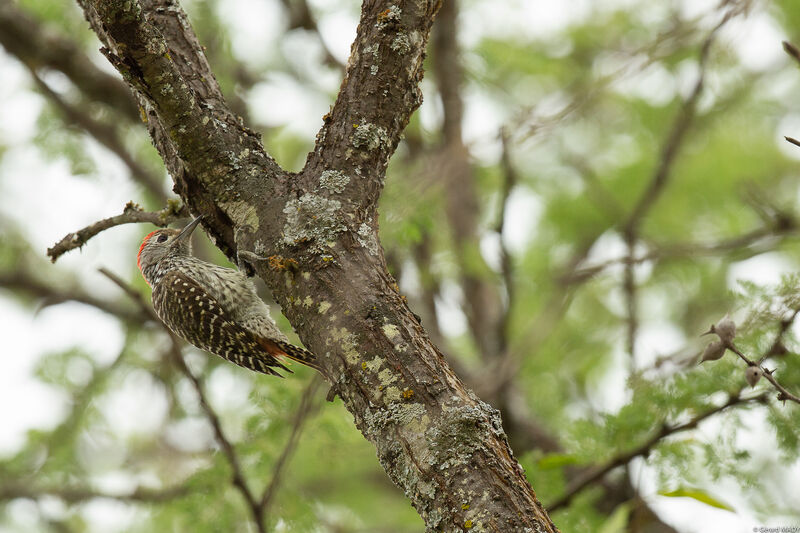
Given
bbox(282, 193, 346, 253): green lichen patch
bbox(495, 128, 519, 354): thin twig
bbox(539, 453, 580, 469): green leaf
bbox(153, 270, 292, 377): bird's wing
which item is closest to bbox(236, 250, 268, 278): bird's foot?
bbox(282, 193, 346, 253): green lichen patch

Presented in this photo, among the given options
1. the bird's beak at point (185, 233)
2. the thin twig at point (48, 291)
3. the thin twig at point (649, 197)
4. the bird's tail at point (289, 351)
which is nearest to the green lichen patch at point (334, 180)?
the bird's tail at point (289, 351)

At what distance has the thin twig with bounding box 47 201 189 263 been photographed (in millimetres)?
3148

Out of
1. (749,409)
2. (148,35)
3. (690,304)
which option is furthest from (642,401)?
(690,304)

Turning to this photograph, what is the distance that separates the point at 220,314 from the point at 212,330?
12cm

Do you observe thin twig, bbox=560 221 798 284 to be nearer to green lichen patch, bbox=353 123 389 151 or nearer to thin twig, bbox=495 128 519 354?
thin twig, bbox=495 128 519 354

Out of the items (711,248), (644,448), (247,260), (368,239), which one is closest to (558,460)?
(644,448)

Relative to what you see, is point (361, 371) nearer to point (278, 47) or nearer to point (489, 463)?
point (489, 463)

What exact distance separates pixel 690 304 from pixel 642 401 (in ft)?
15.1

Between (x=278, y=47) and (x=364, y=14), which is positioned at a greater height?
(x=278, y=47)

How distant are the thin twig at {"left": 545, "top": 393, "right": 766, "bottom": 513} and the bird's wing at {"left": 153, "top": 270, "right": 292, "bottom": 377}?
1705 mm

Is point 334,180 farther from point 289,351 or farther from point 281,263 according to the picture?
point 289,351

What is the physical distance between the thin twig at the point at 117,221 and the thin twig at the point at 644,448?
2323 mm

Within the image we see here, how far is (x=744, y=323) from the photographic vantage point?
310 centimetres

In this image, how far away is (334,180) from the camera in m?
2.64
